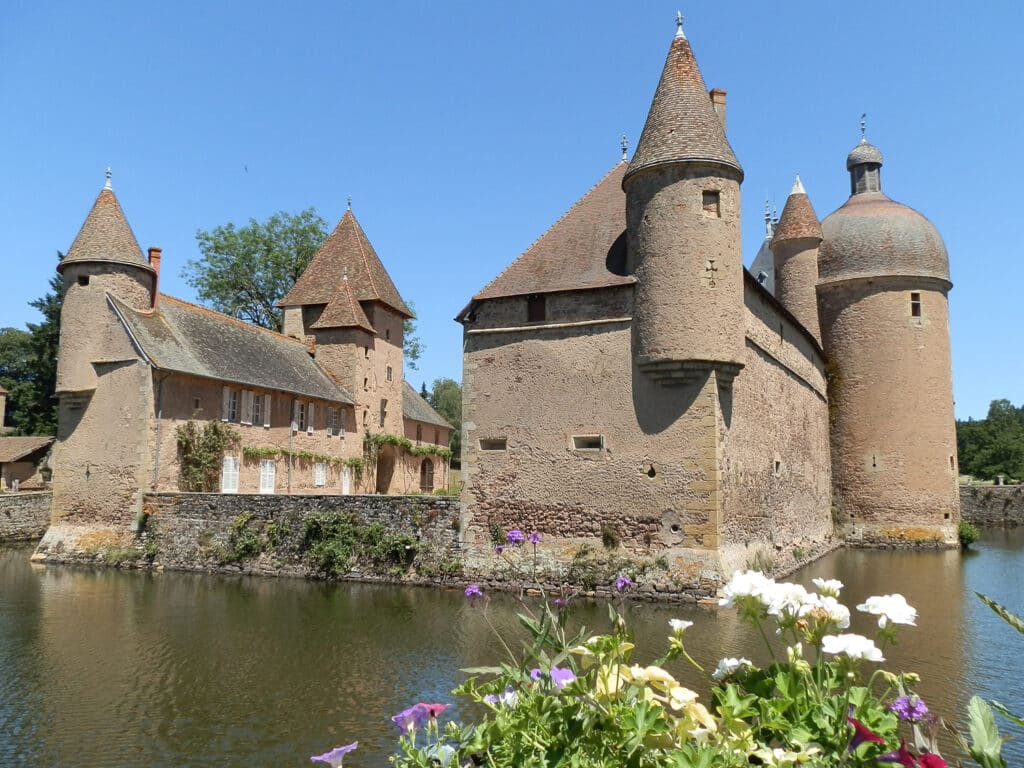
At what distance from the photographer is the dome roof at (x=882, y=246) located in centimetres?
2502

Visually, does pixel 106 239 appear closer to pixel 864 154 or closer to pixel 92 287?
pixel 92 287

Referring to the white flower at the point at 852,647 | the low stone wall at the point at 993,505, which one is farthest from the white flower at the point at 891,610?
the low stone wall at the point at 993,505

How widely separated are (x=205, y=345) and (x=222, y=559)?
751 cm

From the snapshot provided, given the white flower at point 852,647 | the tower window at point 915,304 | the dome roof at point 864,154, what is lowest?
the white flower at point 852,647

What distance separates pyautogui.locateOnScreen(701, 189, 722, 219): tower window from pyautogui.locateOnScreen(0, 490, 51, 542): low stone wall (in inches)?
895

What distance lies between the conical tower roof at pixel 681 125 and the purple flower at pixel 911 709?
1281 centimetres

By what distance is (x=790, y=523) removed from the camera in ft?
65.2

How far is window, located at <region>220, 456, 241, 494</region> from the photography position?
21.5 meters

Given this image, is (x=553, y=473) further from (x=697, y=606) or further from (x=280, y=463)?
(x=280, y=463)

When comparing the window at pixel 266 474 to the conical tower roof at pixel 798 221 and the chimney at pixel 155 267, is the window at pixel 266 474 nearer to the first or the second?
the chimney at pixel 155 267

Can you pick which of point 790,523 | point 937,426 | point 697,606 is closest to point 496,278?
point 697,606

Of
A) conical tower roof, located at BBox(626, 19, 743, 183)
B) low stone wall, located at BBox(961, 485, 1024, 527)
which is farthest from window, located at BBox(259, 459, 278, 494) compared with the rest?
low stone wall, located at BBox(961, 485, 1024, 527)

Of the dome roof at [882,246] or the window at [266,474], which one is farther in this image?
the dome roof at [882,246]

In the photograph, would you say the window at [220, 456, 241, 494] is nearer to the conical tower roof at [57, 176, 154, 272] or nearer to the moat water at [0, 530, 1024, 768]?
the moat water at [0, 530, 1024, 768]
